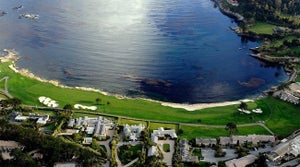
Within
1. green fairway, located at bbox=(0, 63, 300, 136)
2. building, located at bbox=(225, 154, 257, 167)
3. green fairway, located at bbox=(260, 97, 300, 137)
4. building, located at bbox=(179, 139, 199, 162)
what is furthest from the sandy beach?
building, located at bbox=(225, 154, 257, 167)

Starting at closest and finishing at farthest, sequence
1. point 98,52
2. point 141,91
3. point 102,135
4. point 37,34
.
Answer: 1. point 102,135
2. point 141,91
3. point 98,52
4. point 37,34

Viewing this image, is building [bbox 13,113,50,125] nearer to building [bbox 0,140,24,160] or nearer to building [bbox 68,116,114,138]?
building [bbox 68,116,114,138]

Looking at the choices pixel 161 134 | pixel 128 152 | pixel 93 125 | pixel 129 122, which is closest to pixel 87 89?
pixel 93 125

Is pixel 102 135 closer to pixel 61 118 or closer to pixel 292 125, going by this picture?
pixel 61 118

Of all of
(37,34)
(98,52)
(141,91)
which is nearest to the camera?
(141,91)

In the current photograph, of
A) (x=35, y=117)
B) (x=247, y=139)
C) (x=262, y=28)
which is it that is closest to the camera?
(x=247, y=139)

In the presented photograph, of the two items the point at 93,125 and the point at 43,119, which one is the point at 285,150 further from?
the point at 43,119

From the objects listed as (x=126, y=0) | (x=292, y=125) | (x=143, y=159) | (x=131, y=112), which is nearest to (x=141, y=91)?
(x=131, y=112)
